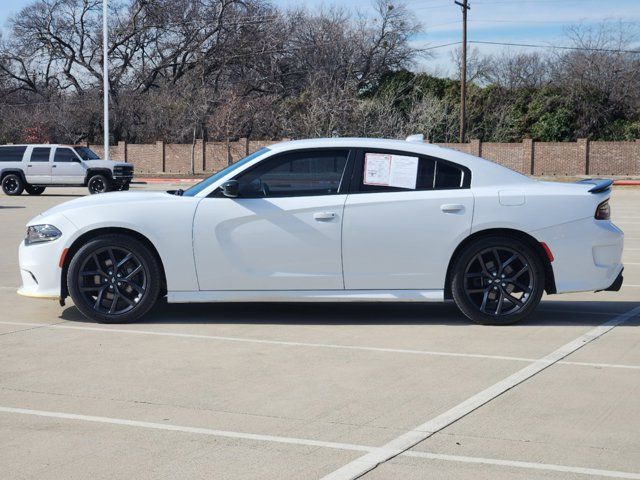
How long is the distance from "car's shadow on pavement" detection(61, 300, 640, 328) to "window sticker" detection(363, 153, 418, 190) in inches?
50.2

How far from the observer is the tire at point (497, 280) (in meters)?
8.39

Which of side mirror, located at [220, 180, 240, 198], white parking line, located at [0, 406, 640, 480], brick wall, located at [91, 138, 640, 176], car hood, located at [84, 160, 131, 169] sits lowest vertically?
white parking line, located at [0, 406, 640, 480]

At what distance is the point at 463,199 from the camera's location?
841cm

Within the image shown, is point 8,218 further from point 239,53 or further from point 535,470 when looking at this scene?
point 239,53

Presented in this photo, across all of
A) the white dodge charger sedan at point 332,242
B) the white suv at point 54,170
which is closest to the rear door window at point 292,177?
the white dodge charger sedan at point 332,242

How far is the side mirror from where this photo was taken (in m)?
8.31

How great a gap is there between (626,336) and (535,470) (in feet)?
12.4

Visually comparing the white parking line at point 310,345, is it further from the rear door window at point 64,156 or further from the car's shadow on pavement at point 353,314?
the rear door window at point 64,156

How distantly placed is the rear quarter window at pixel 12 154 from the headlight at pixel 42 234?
25.1 meters

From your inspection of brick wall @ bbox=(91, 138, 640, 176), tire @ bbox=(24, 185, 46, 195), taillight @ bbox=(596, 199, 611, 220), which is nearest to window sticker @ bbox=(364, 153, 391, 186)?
taillight @ bbox=(596, 199, 611, 220)

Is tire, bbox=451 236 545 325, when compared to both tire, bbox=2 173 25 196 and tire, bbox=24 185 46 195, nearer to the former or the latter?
tire, bbox=2 173 25 196

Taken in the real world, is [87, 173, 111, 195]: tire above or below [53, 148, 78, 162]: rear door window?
below

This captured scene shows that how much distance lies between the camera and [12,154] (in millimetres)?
32688

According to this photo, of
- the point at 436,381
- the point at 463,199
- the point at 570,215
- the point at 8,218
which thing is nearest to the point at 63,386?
the point at 436,381
